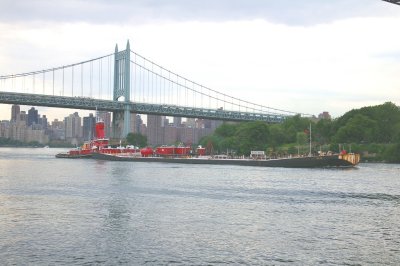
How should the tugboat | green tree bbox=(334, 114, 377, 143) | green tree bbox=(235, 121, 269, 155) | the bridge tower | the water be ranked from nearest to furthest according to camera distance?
the water < green tree bbox=(334, 114, 377, 143) < the tugboat < green tree bbox=(235, 121, 269, 155) < the bridge tower

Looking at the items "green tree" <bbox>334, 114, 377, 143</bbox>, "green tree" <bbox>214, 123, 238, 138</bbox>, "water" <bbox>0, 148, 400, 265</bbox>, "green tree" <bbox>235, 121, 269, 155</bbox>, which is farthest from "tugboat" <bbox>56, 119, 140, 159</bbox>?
"water" <bbox>0, 148, 400, 265</bbox>

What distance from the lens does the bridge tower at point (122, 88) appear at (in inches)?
5837

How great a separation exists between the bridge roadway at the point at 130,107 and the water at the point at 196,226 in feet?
275

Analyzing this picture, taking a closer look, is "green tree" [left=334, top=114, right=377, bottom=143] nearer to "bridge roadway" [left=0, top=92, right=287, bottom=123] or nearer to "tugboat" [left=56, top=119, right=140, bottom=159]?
"bridge roadway" [left=0, top=92, right=287, bottom=123]

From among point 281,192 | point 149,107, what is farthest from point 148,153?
point 281,192

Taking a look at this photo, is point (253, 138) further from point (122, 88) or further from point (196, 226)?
point (196, 226)

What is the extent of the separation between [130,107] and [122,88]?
30.2 feet

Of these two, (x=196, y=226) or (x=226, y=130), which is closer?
(x=196, y=226)

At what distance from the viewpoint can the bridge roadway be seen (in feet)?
419

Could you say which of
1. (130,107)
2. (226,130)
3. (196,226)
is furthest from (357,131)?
(196,226)

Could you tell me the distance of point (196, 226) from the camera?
1129 inches

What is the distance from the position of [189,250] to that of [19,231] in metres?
9.32

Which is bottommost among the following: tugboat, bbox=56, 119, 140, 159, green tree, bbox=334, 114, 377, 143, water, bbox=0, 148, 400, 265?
water, bbox=0, 148, 400, 265

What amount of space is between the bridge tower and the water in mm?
99894
